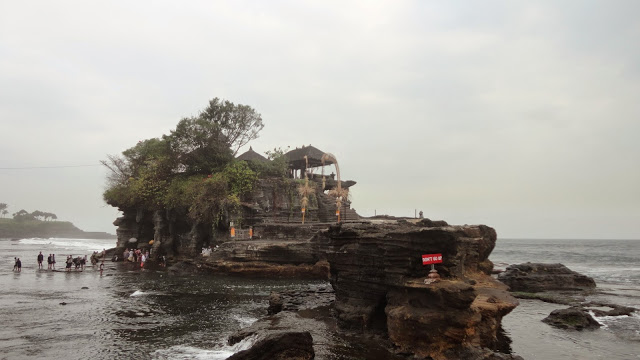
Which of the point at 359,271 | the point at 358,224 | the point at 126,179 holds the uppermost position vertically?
the point at 126,179

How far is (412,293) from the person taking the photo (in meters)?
12.1

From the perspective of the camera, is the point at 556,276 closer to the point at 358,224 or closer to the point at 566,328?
the point at 566,328

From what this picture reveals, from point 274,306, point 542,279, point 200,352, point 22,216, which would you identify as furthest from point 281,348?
point 22,216

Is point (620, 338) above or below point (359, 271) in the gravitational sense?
below

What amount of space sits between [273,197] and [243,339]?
86.8 feet

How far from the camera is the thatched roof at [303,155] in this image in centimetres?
4538

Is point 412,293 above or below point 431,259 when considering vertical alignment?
below

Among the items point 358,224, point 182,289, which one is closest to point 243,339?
point 358,224

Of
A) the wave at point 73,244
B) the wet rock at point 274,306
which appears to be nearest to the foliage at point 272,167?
the wet rock at point 274,306

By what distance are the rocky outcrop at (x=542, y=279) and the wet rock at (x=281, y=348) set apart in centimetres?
1962

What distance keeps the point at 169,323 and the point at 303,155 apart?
1269 inches

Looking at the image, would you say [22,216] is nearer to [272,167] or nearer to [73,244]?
[73,244]

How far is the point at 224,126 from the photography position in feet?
137

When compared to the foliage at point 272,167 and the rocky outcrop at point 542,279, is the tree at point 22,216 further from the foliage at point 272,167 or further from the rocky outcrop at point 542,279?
the rocky outcrop at point 542,279
